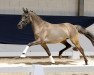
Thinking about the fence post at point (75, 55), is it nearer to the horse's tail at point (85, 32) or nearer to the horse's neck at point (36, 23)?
the horse's tail at point (85, 32)

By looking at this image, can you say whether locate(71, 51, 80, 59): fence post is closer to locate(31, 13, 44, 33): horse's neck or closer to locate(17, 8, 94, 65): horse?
locate(17, 8, 94, 65): horse

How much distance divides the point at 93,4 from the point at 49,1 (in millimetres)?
1763

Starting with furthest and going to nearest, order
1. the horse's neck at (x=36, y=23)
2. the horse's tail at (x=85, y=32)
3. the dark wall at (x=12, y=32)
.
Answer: the dark wall at (x=12, y=32) < the horse's tail at (x=85, y=32) < the horse's neck at (x=36, y=23)

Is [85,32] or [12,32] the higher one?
[85,32]

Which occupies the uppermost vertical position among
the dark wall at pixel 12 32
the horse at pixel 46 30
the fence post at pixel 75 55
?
the horse at pixel 46 30

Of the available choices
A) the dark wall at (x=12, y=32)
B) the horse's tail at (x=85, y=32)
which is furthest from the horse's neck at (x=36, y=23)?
the dark wall at (x=12, y=32)

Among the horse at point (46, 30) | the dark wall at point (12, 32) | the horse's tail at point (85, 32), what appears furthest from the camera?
the dark wall at point (12, 32)

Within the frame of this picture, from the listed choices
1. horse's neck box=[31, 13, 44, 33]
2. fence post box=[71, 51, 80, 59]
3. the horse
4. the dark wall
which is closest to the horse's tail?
the horse

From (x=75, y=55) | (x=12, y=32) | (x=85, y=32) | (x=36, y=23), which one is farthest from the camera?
(x=12, y=32)

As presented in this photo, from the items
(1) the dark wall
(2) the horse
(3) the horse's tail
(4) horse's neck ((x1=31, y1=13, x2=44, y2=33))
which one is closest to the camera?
(2) the horse

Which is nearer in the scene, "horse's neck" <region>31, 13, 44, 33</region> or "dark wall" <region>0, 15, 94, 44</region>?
"horse's neck" <region>31, 13, 44, 33</region>

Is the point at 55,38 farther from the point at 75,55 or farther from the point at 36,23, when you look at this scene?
the point at 75,55

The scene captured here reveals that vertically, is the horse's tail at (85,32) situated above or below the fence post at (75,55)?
above

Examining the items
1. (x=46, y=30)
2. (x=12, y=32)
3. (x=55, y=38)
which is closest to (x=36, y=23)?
(x=46, y=30)
